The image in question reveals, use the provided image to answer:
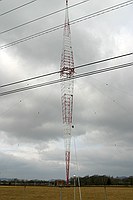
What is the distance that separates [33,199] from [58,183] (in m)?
29.4

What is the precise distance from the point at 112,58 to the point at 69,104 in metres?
12.9

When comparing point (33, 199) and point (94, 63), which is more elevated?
point (94, 63)

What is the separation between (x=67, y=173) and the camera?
27047 mm

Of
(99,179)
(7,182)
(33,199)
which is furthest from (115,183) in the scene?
(33,199)

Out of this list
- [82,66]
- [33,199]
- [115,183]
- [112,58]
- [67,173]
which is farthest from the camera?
[115,183]

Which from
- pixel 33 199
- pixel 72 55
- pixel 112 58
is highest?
pixel 72 55

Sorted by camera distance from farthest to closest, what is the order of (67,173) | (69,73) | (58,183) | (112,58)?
(58,183)
(67,173)
(69,73)
(112,58)

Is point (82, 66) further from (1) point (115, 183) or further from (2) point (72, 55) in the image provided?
(1) point (115, 183)

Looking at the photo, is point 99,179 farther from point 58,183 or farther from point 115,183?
point 58,183

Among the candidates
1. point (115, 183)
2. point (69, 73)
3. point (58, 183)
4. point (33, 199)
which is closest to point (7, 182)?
point (115, 183)

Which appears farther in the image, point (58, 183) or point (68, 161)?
point (58, 183)

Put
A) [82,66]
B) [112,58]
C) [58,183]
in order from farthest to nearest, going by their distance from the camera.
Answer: [58,183] → [82,66] → [112,58]

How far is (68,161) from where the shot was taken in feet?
91.6

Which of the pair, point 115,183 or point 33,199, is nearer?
point 33,199
